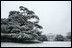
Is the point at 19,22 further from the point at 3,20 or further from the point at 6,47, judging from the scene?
the point at 6,47

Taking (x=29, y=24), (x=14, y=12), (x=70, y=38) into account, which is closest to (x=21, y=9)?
(x=14, y=12)

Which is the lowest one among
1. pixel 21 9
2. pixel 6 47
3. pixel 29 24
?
pixel 6 47

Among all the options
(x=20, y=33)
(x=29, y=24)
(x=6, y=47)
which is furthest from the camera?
(x=29, y=24)

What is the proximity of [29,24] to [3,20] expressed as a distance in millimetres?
982

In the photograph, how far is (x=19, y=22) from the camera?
4.21 m

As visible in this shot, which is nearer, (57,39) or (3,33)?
(3,33)

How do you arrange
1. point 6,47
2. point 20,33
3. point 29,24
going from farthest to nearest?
point 29,24, point 20,33, point 6,47

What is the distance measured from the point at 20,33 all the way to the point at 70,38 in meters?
1.92

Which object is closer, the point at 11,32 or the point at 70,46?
the point at 70,46

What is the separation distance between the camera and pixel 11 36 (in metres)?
3.98

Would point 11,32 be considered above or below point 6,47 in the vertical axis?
above

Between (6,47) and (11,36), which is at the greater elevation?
(11,36)

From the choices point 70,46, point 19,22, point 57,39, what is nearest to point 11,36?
point 19,22

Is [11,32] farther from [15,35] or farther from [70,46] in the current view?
[70,46]
